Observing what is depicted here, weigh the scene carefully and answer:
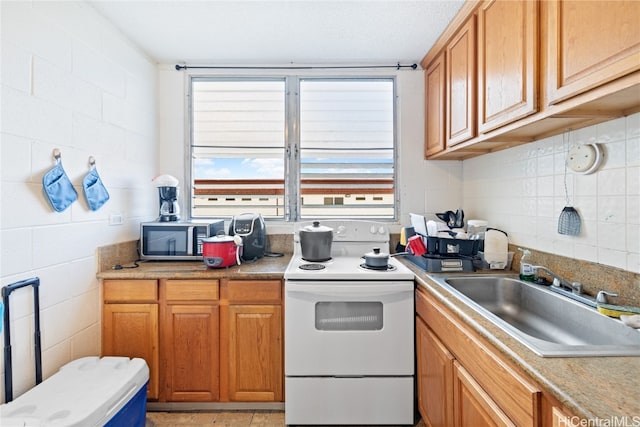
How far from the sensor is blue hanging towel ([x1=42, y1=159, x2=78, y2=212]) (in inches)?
55.5

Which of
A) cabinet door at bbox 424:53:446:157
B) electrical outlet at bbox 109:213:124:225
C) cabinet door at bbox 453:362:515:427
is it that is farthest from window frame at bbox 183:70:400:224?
cabinet door at bbox 453:362:515:427

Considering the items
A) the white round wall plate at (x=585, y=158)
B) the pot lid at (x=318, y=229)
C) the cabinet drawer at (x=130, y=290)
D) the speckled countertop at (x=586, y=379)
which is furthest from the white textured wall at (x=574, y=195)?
the cabinet drawer at (x=130, y=290)

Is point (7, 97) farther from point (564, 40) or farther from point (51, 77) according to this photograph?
point (564, 40)

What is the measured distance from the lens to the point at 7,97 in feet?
4.11

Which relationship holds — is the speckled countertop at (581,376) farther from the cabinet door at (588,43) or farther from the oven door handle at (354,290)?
the cabinet door at (588,43)

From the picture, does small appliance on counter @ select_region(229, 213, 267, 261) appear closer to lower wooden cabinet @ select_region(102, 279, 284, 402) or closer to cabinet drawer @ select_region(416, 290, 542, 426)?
lower wooden cabinet @ select_region(102, 279, 284, 402)

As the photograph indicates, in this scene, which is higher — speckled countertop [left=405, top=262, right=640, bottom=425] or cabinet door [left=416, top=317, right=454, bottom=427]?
speckled countertop [left=405, top=262, right=640, bottom=425]

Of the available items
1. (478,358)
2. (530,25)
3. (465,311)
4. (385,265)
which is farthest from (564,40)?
(385,265)

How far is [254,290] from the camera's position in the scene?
70.3 inches

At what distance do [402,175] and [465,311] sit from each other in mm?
1497

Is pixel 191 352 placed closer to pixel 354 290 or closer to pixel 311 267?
pixel 311 267

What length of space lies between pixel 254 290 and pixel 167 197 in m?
1.02

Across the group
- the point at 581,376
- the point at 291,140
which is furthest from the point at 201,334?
the point at 581,376

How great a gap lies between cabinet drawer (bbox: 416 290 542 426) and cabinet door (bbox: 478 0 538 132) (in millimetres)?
904
